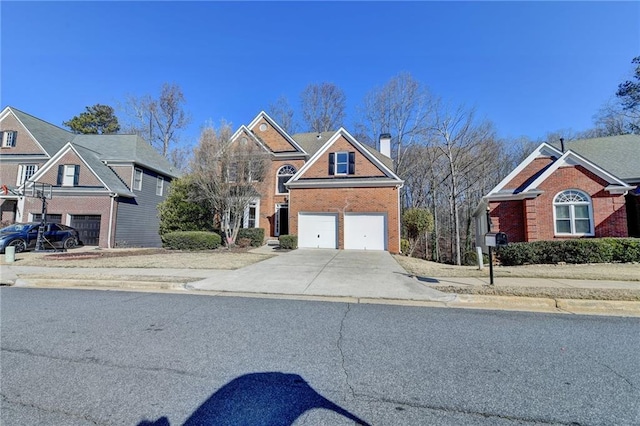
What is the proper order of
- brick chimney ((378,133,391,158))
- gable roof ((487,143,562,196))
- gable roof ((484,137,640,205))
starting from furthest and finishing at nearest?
brick chimney ((378,133,391,158)) < gable roof ((487,143,562,196)) < gable roof ((484,137,640,205))

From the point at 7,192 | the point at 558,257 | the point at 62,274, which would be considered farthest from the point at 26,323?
the point at 7,192

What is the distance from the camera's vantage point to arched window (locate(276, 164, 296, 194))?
22625 mm

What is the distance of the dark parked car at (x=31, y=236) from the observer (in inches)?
584

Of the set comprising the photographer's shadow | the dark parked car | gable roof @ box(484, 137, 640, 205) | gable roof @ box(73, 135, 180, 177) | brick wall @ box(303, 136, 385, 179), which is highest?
gable roof @ box(73, 135, 180, 177)

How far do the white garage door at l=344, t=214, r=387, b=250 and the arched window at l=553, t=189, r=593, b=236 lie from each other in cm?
875

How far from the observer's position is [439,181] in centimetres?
2927

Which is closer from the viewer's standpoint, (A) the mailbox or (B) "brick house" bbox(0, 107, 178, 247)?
(A) the mailbox

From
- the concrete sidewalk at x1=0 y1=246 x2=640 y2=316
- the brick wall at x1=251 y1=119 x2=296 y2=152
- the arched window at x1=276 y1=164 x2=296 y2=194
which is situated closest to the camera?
the concrete sidewalk at x1=0 y1=246 x2=640 y2=316

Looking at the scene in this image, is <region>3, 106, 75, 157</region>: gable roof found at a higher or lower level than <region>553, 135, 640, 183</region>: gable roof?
higher

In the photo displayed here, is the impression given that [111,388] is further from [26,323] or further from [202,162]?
[202,162]

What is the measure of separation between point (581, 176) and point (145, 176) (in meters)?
28.4

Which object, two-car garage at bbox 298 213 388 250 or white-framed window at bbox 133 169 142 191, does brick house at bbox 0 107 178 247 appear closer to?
white-framed window at bbox 133 169 142 191

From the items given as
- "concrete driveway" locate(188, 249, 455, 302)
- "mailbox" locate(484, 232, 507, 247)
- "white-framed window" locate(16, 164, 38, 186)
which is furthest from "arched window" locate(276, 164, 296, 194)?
"white-framed window" locate(16, 164, 38, 186)

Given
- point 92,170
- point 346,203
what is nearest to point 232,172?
point 346,203
